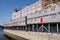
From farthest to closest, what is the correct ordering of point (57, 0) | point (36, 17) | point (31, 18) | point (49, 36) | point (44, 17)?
point (31, 18) < point (36, 17) < point (57, 0) < point (44, 17) < point (49, 36)

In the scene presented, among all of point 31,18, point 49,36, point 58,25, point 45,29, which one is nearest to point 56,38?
point 49,36

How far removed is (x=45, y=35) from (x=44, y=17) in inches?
206

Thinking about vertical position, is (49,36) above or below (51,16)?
below

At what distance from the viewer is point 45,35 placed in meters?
31.3

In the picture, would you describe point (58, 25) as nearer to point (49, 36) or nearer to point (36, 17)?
point (49, 36)

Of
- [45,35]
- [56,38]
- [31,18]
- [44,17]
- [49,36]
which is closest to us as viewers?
[56,38]

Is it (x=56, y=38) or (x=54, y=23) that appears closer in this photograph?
(x=56, y=38)

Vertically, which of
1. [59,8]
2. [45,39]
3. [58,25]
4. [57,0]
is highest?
[57,0]

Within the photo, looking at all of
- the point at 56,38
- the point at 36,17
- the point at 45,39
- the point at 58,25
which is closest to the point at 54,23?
the point at 58,25

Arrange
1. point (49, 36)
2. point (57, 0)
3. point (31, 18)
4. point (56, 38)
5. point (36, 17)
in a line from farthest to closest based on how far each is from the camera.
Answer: point (31, 18) → point (36, 17) → point (57, 0) → point (49, 36) → point (56, 38)

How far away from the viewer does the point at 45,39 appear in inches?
1219

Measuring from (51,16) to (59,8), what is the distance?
275 centimetres

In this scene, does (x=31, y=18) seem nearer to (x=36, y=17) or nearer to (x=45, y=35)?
(x=36, y=17)

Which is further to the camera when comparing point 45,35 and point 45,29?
point 45,29
